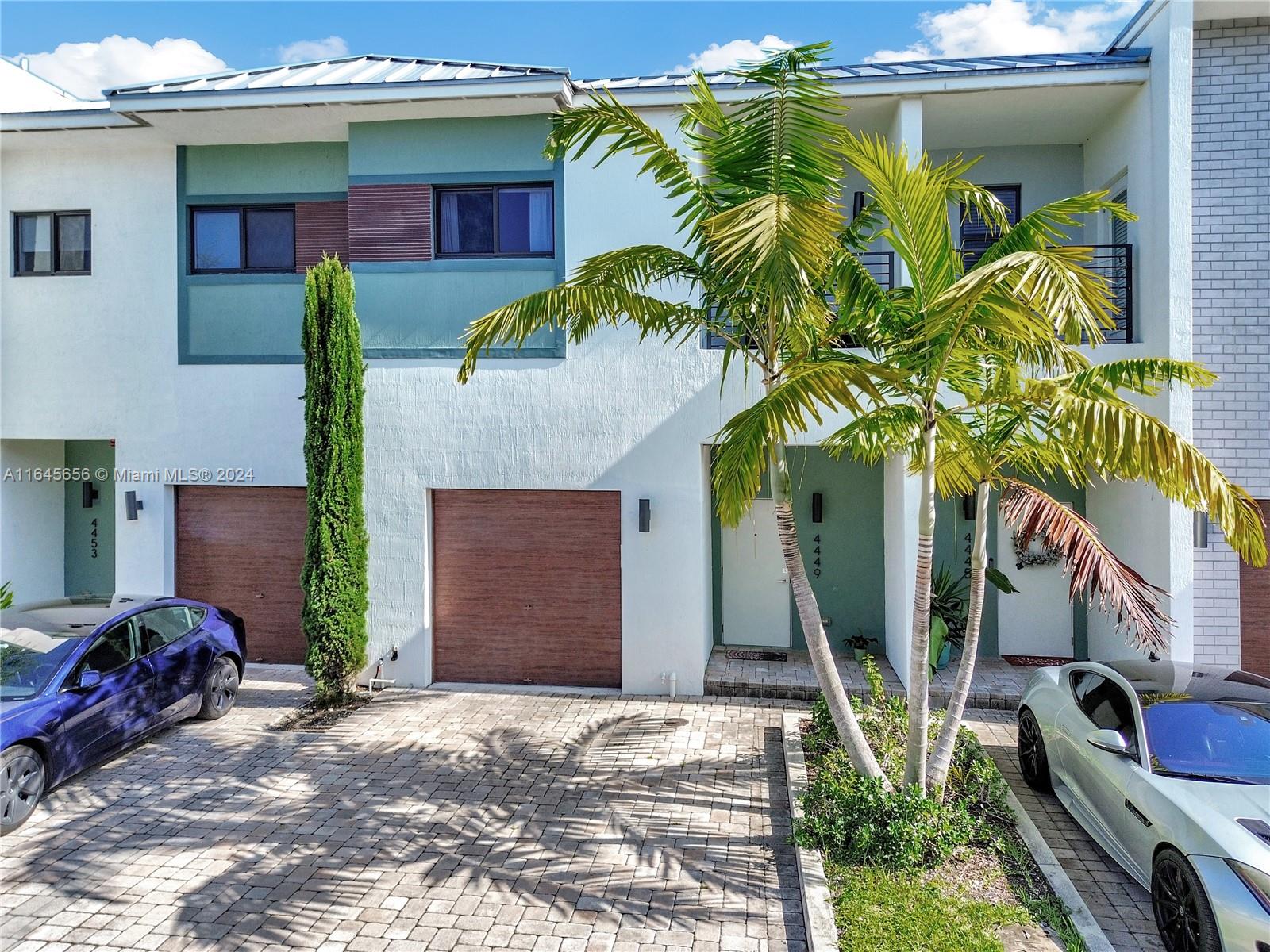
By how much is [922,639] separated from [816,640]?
78cm

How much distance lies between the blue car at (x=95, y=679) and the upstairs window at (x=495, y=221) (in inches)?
217

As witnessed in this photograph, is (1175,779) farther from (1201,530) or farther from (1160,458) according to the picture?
(1201,530)

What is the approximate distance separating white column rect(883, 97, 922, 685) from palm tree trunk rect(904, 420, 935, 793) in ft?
9.89

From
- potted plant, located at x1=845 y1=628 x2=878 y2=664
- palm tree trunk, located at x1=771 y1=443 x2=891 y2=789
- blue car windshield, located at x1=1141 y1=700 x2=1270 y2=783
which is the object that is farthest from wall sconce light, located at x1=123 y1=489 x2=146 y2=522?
blue car windshield, located at x1=1141 y1=700 x2=1270 y2=783

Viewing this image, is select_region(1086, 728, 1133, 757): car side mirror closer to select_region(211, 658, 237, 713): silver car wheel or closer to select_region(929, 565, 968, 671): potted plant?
select_region(929, 565, 968, 671): potted plant

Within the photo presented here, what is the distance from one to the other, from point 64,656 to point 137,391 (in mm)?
5110

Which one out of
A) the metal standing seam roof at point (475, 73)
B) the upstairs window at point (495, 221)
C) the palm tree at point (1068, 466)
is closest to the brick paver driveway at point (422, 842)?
the palm tree at point (1068, 466)

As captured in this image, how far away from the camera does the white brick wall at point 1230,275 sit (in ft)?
29.1

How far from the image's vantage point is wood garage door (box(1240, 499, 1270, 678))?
908cm

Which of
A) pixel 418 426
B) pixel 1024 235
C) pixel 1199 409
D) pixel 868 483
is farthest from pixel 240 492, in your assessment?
pixel 1199 409

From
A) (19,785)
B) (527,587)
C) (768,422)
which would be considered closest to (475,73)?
(527,587)

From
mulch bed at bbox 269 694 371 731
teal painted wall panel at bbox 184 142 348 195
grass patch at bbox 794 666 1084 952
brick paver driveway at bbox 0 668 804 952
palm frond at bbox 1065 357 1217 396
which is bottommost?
brick paver driveway at bbox 0 668 804 952

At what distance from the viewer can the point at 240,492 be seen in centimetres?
1073

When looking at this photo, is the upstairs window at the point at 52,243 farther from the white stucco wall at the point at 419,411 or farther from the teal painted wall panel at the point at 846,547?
the teal painted wall panel at the point at 846,547
